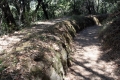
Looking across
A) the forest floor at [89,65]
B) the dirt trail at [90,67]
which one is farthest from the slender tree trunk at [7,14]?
the dirt trail at [90,67]

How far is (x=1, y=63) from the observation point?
398cm

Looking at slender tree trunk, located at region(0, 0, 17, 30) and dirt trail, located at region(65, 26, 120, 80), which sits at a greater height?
slender tree trunk, located at region(0, 0, 17, 30)

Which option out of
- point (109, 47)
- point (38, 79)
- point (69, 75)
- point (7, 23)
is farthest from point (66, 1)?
point (38, 79)

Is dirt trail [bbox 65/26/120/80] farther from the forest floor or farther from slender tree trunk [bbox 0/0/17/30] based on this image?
slender tree trunk [bbox 0/0/17/30]

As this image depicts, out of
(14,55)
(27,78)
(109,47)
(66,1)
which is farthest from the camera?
(66,1)

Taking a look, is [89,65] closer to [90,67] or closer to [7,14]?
Result: [90,67]

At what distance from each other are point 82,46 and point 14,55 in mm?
5540

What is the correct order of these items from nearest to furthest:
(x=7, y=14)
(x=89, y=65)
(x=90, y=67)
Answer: (x=90, y=67) → (x=89, y=65) → (x=7, y=14)

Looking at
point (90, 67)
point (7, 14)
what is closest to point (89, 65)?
point (90, 67)

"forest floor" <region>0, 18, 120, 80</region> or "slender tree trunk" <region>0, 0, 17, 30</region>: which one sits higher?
"slender tree trunk" <region>0, 0, 17, 30</region>

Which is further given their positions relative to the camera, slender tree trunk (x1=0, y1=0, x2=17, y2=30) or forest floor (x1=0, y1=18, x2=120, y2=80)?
slender tree trunk (x1=0, y1=0, x2=17, y2=30)

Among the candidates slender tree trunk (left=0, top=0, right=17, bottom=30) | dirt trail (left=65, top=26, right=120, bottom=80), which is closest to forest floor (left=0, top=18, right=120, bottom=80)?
dirt trail (left=65, top=26, right=120, bottom=80)

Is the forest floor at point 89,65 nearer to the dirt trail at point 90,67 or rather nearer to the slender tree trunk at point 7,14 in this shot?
the dirt trail at point 90,67

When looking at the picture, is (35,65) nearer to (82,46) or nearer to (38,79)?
(38,79)
